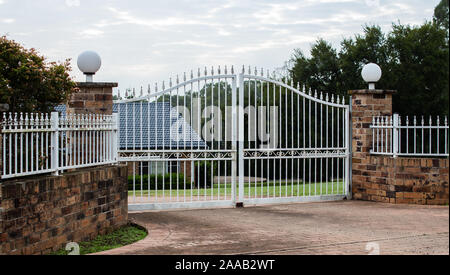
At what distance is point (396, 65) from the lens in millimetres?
32875

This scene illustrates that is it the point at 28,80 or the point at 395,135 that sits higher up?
the point at 28,80

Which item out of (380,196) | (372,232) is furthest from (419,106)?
(372,232)

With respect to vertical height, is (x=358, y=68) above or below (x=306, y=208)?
above

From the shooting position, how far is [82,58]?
9.80 meters

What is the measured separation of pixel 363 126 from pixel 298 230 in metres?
4.55

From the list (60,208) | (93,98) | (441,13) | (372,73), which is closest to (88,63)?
(93,98)

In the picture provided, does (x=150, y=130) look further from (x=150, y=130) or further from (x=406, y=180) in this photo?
(x=406, y=180)

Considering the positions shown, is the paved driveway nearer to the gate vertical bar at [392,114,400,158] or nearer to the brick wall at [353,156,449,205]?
the brick wall at [353,156,449,205]

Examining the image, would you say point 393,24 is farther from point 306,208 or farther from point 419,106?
point 306,208

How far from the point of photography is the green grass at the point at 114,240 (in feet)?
23.3

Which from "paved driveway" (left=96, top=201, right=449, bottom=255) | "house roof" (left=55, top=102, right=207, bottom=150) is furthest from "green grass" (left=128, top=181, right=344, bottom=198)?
"house roof" (left=55, top=102, right=207, bottom=150)

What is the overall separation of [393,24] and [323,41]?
15.0 feet

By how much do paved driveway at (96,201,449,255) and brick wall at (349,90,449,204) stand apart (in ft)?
1.42

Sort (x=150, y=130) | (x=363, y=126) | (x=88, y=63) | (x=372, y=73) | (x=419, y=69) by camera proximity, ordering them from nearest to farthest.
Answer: (x=88, y=63) → (x=363, y=126) → (x=372, y=73) → (x=150, y=130) → (x=419, y=69)
